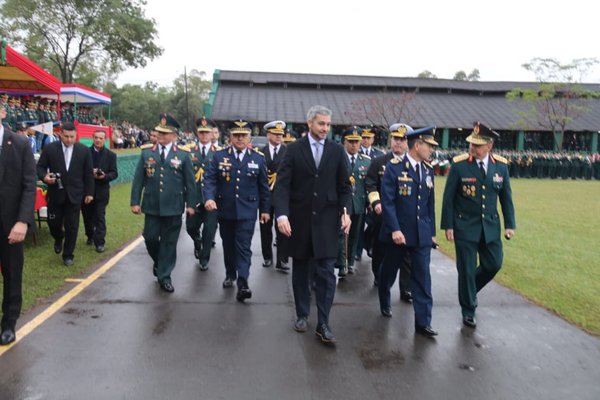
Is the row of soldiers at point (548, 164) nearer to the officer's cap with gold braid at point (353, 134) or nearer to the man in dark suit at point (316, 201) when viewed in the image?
the officer's cap with gold braid at point (353, 134)

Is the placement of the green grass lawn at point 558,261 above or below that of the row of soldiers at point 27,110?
below

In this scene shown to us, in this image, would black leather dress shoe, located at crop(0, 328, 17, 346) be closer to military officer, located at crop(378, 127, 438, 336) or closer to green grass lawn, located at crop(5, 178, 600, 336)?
green grass lawn, located at crop(5, 178, 600, 336)

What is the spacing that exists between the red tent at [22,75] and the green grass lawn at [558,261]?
28.7ft

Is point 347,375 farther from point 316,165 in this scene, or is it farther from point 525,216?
point 525,216

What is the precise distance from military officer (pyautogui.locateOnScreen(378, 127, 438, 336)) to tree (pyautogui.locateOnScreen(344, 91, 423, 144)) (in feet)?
108

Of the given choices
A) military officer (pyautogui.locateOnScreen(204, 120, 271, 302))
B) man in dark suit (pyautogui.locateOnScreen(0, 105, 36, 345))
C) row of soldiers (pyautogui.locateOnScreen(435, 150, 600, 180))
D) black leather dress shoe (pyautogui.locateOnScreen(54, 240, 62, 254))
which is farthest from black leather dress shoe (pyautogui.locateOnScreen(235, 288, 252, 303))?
row of soldiers (pyautogui.locateOnScreen(435, 150, 600, 180))

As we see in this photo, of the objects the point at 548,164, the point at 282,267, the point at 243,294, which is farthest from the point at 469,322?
the point at 548,164

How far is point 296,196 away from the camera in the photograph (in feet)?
16.4

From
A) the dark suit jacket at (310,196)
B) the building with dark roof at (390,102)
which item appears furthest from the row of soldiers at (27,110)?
the building with dark roof at (390,102)

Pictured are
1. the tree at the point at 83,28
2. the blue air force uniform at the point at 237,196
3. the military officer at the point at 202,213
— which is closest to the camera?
the blue air force uniform at the point at 237,196

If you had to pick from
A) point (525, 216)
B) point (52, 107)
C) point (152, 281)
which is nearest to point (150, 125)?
point (52, 107)

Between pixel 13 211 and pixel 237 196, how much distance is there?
2471 mm

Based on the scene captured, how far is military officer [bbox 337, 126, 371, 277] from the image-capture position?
7.27 meters

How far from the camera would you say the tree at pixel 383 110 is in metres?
38.5
